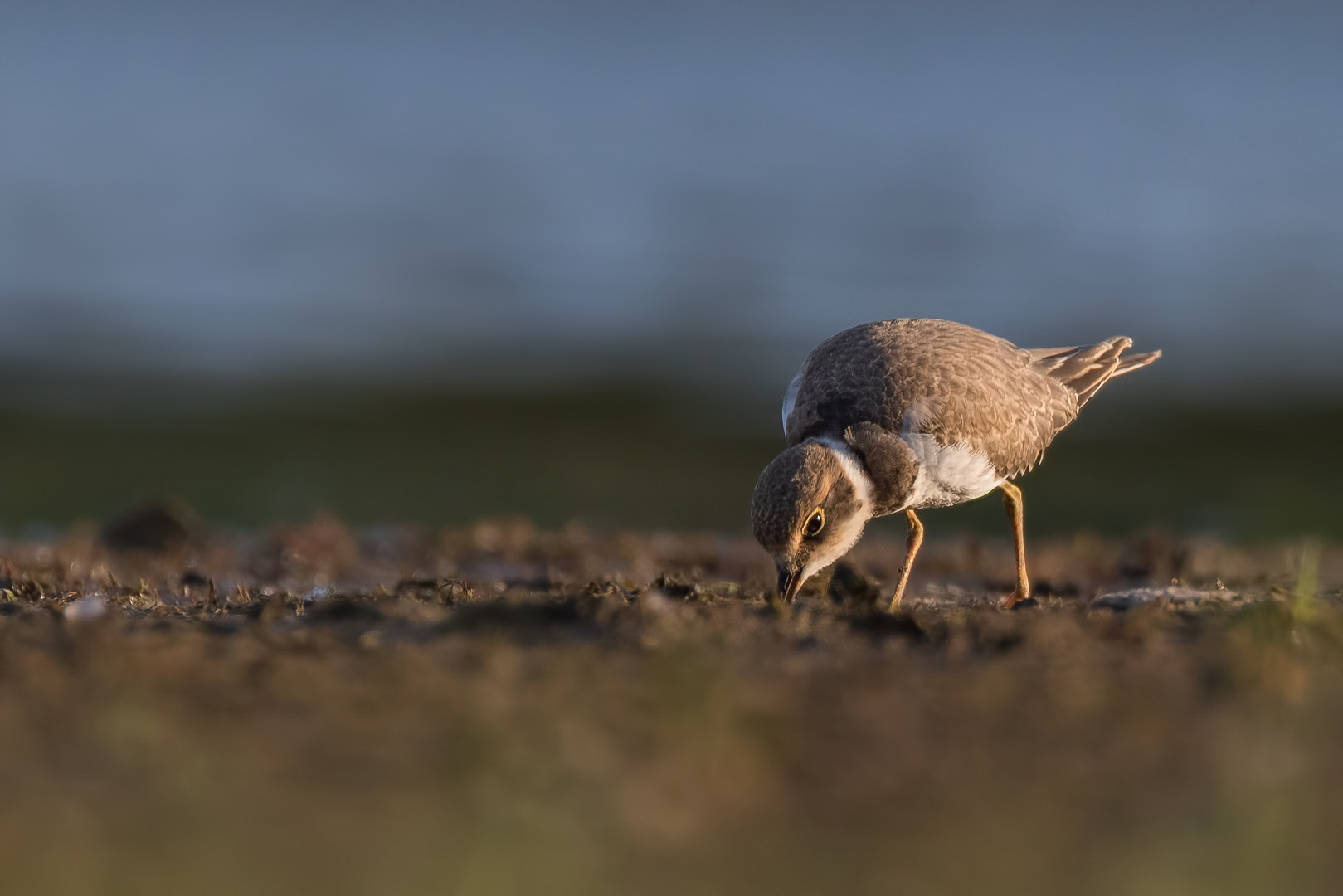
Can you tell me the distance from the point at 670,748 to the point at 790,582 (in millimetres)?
3335

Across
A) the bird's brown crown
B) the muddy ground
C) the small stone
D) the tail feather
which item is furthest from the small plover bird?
the small stone

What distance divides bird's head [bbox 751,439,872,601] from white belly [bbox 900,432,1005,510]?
357mm

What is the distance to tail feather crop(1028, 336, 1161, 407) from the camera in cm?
975

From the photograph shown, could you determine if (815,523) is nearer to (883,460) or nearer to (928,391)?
(883,460)

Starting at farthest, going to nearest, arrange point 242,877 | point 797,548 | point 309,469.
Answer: point 309,469 < point 797,548 < point 242,877

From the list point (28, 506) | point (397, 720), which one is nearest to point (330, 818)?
point (397, 720)

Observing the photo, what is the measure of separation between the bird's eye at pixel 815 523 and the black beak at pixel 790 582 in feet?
0.75

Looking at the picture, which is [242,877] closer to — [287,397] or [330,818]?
[330,818]

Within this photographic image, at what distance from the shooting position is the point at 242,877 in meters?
3.58

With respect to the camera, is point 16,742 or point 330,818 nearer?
point 330,818

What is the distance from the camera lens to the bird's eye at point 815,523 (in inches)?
293

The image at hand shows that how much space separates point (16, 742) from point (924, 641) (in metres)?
3.51

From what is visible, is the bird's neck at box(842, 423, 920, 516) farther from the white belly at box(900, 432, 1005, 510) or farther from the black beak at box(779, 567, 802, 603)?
the black beak at box(779, 567, 802, 603)

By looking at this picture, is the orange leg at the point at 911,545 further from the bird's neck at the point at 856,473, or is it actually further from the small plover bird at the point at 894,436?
the bird's neck at the point at 856,473
